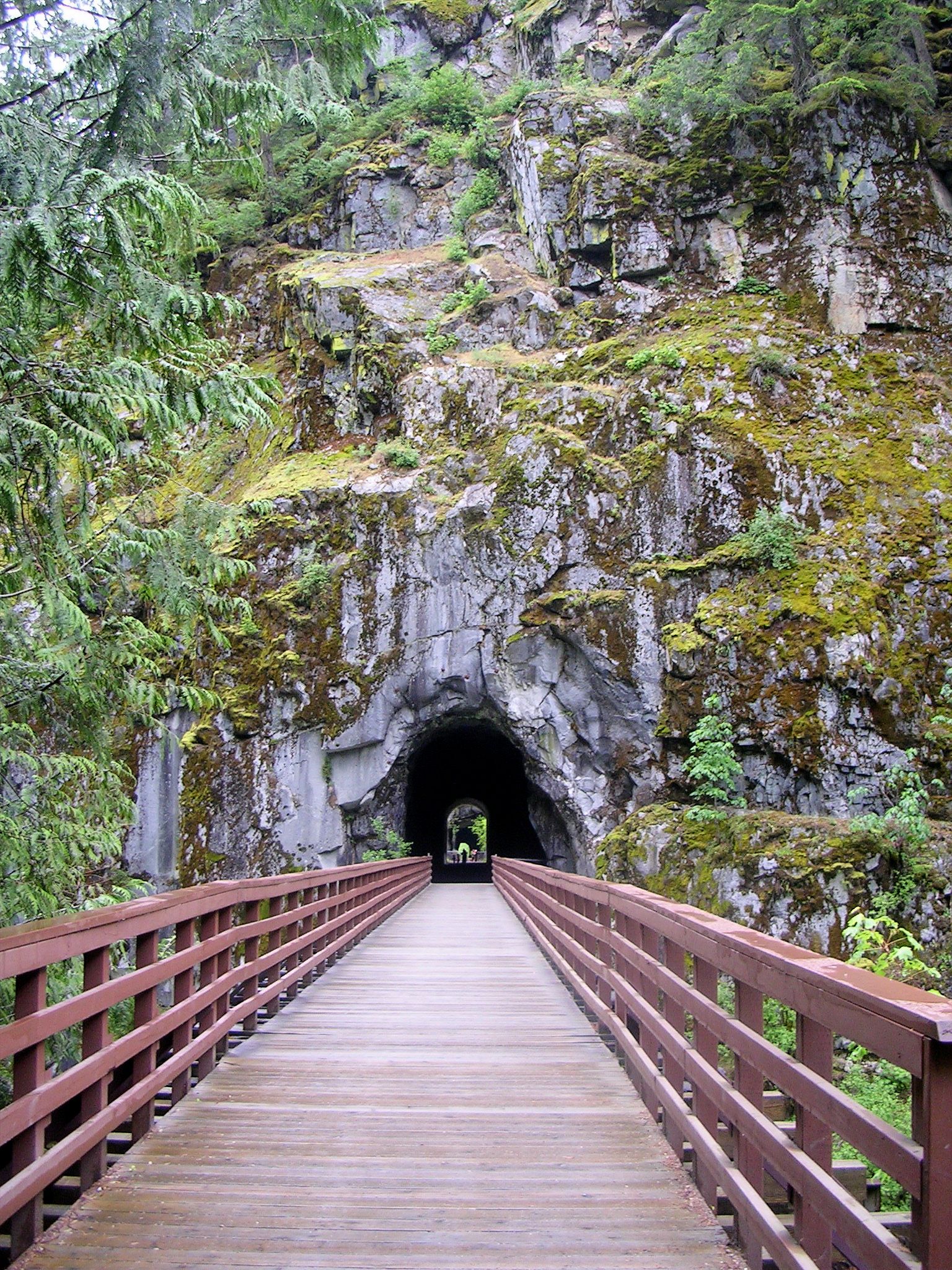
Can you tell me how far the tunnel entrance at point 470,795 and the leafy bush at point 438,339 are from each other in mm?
9200

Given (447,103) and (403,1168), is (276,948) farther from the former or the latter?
(447,103)

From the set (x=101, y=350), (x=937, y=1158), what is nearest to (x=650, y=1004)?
(x=937, y=1158)

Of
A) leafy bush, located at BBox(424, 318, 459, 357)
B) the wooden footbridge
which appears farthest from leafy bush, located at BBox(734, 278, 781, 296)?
the wooden footbridge

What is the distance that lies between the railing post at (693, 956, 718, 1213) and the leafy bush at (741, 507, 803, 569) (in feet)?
47.6

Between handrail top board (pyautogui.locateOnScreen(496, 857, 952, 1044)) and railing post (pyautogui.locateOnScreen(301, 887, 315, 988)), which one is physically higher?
handrail top board (pyautogui.locateOnScreen(496, 857, 952, 1044))

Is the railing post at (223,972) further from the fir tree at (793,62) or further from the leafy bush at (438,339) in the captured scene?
the fir tree at (793,62)

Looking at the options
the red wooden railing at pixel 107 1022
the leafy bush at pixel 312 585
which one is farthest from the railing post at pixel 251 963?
the leafy bush at pixel 312 585

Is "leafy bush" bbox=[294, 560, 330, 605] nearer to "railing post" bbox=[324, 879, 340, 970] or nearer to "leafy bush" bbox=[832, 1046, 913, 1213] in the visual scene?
"railing post" bbox=[324, 879, 340, 970]

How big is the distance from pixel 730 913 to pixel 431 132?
25188 mm

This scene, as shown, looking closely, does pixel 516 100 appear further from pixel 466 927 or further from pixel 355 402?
pixel 466 927

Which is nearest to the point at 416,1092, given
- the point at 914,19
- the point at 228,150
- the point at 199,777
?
the point at 228,150

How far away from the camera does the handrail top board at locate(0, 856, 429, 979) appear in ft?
8.91

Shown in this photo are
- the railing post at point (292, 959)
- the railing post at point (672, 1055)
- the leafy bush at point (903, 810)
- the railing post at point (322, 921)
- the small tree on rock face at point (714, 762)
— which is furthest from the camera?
the small tree on rock face at point (714, 762)

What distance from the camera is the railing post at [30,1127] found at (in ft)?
8.95
